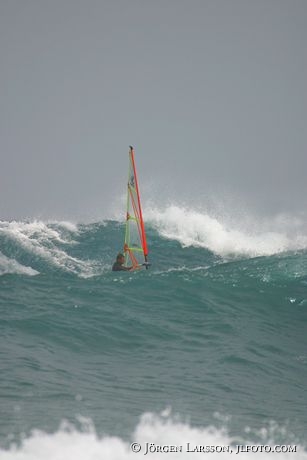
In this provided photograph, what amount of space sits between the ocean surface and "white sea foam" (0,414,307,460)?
0.02 metres

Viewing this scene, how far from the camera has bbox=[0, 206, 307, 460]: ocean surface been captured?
700cm

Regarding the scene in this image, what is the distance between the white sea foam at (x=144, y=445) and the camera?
6.12 meters

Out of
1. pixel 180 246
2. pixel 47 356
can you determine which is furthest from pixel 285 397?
pixel 180 246

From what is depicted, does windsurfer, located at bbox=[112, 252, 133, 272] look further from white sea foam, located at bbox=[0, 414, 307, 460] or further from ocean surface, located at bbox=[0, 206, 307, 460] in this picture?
white sea foam, located at bbox=[0, 414, 307, 460]

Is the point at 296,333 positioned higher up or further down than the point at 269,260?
further down

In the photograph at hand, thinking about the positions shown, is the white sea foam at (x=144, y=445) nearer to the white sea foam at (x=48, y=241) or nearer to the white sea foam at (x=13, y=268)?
the white sea foam at (x=48, y=241)

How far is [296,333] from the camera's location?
1411 centimetres

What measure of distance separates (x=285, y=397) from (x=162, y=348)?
10.2 feet

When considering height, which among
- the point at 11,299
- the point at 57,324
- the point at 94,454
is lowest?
the point at 94,454

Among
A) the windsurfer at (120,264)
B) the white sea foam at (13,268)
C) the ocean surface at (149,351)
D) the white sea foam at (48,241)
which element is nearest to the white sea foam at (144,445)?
the ocean surface at (149,351)

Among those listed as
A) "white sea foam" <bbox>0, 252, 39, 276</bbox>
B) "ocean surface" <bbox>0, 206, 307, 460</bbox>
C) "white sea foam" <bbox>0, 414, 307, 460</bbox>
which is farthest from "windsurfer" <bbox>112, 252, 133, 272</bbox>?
"white sea foam" <bbox>0, 414, 307, 460</bbox>

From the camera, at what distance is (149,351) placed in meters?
11.6

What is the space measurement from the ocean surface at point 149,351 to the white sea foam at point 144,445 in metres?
0.02

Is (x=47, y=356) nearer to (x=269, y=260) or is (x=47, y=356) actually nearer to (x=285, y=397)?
(x=285, y=397)
